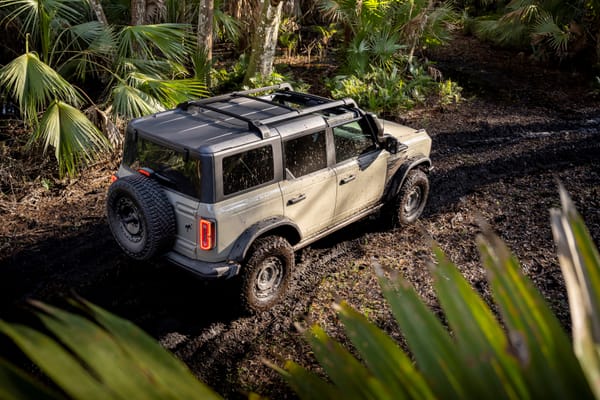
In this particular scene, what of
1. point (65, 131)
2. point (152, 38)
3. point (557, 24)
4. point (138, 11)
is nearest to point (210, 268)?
point (65, 131)

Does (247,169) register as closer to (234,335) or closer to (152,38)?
(234,335)

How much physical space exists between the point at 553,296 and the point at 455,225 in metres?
1.67

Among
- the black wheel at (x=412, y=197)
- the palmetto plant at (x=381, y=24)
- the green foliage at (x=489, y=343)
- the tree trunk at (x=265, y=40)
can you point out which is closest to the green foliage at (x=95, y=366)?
the green foliage at (x=489, y=343)

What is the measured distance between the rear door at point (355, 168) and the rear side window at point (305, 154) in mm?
206

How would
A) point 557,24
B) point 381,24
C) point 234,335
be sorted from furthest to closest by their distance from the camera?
point 557,24 → point 381,24 → point 234,335

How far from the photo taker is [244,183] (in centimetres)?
477

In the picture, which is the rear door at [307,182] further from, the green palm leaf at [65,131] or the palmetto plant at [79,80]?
the green palm leaf at [65,131]

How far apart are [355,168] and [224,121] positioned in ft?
4.75

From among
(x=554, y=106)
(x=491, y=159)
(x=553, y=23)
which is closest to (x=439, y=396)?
(x=491, y=159)

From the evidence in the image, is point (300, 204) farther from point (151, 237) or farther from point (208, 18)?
point (208, 18)

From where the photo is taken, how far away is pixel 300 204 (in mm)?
5246

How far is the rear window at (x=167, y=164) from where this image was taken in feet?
15.1

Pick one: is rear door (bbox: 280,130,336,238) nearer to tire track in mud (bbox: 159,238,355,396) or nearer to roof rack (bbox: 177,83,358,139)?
roof rack (bbox: 177,83,358,139)

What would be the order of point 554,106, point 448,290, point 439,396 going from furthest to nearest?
point 554,106 < point 448,290 < point 439,396
